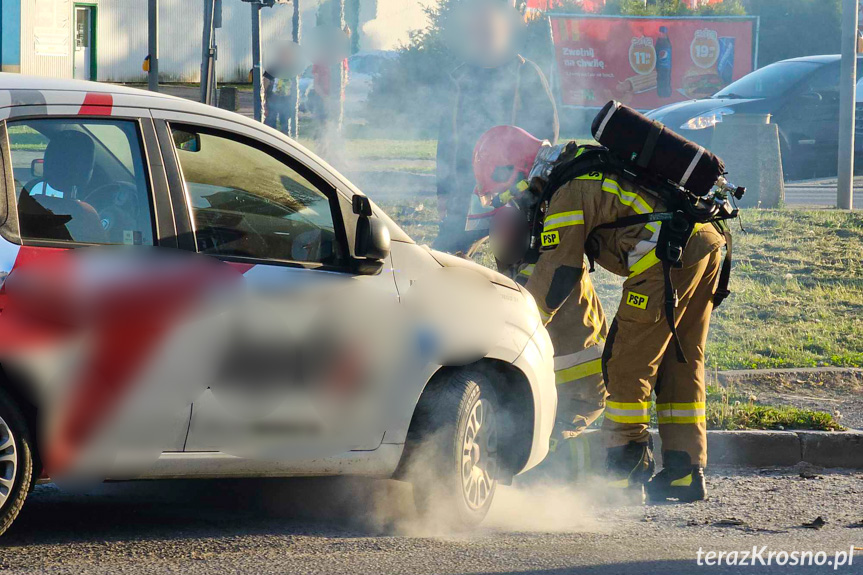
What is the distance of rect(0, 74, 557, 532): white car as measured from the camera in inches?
144

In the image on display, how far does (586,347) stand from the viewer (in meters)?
5.79

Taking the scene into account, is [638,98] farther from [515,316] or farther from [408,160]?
[515,316]

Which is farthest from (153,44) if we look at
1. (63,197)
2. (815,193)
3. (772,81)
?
(63,197)

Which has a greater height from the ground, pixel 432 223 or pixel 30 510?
pixel 432 223

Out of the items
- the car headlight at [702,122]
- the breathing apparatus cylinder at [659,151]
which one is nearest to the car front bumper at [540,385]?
the breathing apparatus cylinder at [659,151]

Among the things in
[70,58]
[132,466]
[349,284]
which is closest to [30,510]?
[132,466]

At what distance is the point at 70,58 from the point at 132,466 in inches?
958

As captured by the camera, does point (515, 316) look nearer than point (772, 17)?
Yes

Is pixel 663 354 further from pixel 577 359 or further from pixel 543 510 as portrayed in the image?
pixel 543 510

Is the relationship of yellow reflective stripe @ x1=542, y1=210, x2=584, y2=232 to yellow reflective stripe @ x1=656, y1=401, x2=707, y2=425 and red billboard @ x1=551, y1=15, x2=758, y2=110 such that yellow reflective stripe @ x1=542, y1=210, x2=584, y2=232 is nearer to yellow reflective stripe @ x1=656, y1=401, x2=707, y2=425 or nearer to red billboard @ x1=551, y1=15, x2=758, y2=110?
yellow reflective stripe @ x1=656, y1=401, x2=707, y2=425

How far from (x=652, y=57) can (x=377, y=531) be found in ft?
94.8

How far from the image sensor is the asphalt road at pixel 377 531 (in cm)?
402

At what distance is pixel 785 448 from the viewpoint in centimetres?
618

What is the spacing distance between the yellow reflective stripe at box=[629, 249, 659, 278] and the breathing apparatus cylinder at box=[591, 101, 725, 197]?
319 mm
